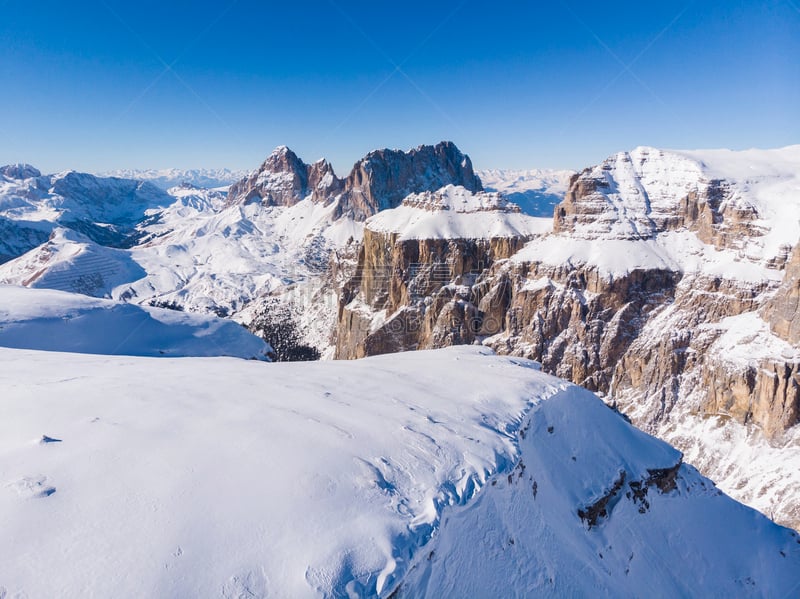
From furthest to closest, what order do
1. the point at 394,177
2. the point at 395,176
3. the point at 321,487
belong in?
the point at 395,176 < the point at 394,177 < the point at 321,487

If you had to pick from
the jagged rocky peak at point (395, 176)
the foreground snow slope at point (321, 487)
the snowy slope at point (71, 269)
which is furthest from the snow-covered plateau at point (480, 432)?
the snowy slope at point (71, 269)

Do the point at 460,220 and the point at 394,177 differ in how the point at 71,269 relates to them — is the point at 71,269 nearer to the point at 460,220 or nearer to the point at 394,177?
the point at 394,177

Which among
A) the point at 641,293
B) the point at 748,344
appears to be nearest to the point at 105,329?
the point at 641,293

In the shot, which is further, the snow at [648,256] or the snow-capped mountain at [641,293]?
the snow at [648,256]

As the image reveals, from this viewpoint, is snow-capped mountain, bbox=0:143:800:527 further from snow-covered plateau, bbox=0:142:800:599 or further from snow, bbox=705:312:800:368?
snow-covered plateau, bbox=0:142:800:599

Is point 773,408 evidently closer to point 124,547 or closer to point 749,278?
point 749,278

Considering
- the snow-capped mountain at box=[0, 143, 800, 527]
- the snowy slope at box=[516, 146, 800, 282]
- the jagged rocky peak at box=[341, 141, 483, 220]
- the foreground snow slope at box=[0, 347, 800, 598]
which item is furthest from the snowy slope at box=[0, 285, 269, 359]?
the jagged rocky peak at box=[341, 141, 483, 220]

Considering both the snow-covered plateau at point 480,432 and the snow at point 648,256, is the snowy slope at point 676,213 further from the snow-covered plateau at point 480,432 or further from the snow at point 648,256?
the snow-covered plateau at point 480,432
